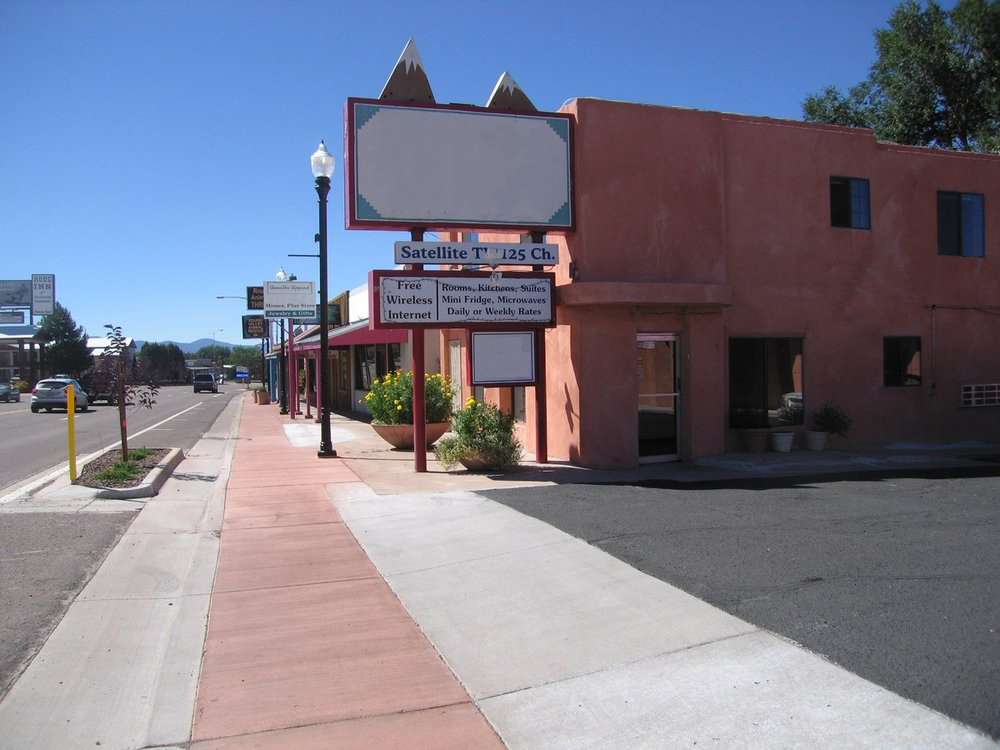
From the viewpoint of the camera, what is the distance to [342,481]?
11711 millimetres

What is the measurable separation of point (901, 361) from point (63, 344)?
87094 mm

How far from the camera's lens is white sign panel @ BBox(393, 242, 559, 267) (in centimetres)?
1202

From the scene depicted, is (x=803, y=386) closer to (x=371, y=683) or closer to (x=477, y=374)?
(x=477, y=374)

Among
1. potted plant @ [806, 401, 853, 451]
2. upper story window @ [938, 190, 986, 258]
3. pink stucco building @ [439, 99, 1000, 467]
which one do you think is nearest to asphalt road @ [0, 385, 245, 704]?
pink stucco building @ [439, 99, 1000, 467]

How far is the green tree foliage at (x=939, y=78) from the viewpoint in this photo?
26.4m

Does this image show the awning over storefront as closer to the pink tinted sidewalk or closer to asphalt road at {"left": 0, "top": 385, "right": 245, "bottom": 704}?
asphalt road at {"left": 0, "top": 385, "right": 245, "bottom": 704}

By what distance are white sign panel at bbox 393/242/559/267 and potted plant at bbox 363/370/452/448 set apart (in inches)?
134

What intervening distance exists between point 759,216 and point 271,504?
9733 mm

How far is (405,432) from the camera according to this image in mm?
15586

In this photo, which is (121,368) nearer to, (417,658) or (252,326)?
(417,658)

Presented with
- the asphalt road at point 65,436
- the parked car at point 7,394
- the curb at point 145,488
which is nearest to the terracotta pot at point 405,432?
the curb at point 145,488

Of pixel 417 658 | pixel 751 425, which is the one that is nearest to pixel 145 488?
pixel 417 658

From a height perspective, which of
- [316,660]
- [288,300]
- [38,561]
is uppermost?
[288,300]

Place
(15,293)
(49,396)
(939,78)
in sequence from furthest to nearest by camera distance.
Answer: (15,293), (49,396), (939,78)
